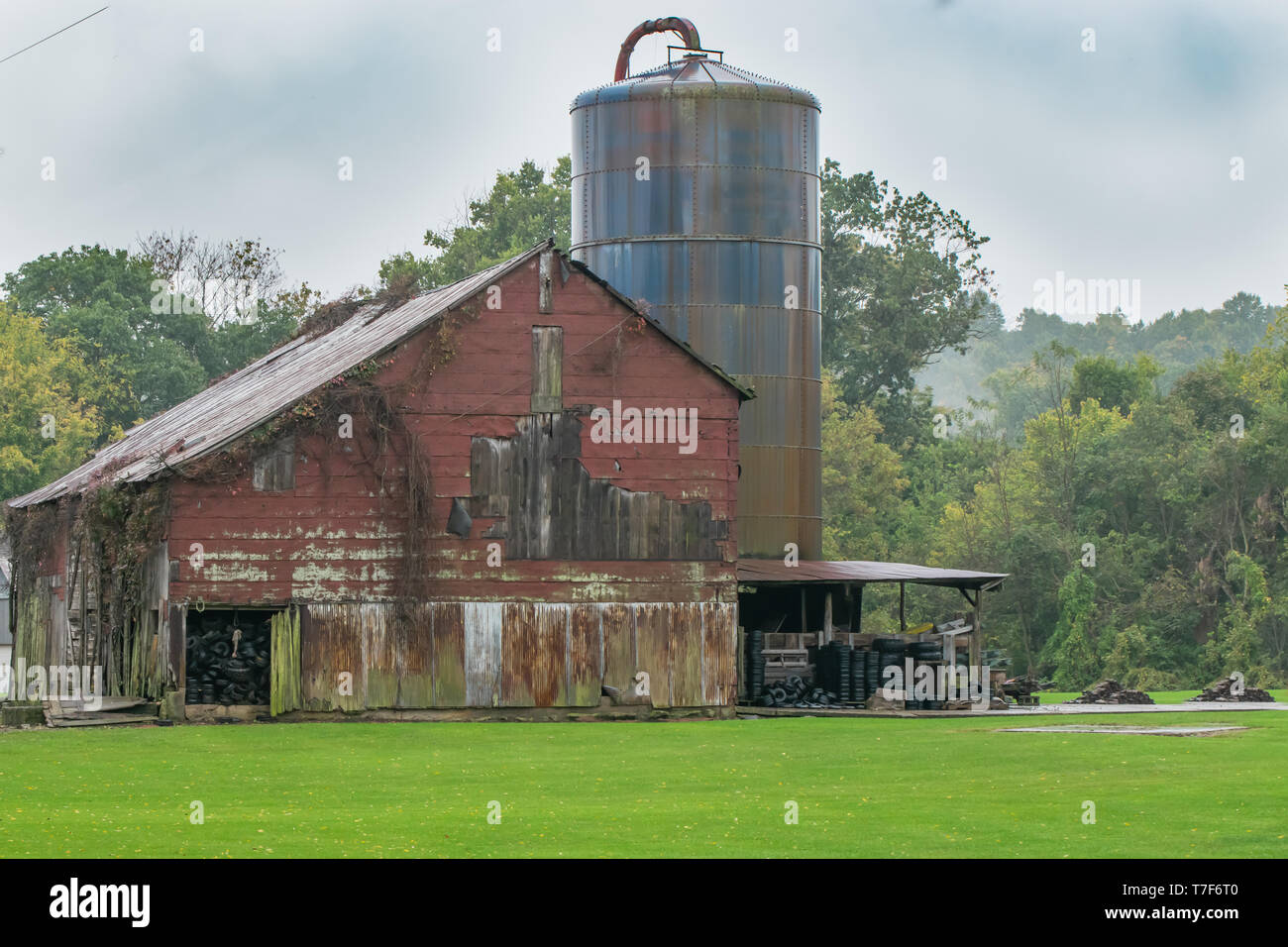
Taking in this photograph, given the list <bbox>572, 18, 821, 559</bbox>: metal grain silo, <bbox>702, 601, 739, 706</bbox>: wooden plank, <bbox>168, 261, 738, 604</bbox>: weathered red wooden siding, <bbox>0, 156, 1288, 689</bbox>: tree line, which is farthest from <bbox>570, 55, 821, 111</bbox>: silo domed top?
<bbox>0, 156, 1288, 689</bbox>: tree line

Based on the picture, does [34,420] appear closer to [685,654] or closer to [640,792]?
[685,654]

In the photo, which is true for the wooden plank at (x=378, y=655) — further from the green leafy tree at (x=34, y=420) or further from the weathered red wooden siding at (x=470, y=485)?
the green leafy tree at (x=34, y=420)

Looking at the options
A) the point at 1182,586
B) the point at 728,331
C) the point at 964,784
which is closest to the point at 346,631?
the point at 728,331

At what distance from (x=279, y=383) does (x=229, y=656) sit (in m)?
8.21

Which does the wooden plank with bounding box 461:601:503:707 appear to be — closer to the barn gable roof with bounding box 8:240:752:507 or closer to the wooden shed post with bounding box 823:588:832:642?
the barn gable roof with bounding box 8:240:752:507

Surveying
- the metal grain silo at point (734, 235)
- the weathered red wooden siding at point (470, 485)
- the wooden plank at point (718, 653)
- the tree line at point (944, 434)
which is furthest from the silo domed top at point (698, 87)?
the tree line at point (944, 434)

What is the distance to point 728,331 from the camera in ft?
151

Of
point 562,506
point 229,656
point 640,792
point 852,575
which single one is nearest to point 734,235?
point 852,575

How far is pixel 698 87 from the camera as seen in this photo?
46.3 m

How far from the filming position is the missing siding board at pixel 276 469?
3609 cm

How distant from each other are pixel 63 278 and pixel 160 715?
60.3m

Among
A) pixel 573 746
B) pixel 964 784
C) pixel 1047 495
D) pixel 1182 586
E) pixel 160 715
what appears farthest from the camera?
pixel 1047 495

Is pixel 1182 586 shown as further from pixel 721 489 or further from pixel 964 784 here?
pixel 964 784

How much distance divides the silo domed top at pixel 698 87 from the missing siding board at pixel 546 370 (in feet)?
34.4
